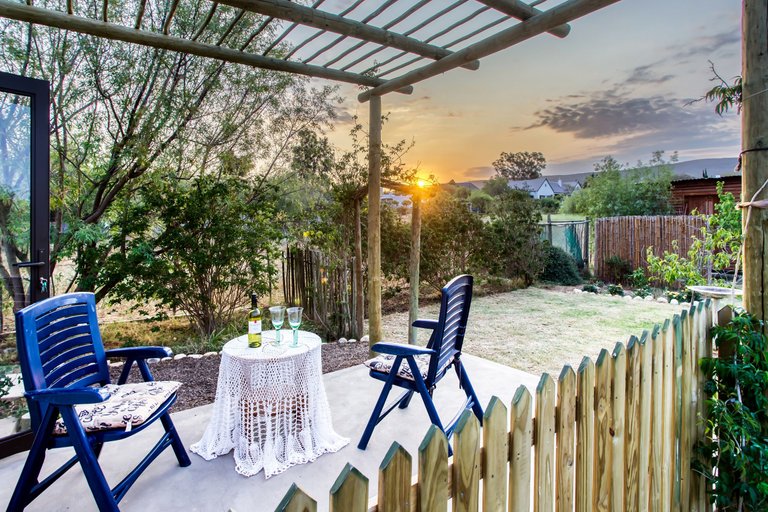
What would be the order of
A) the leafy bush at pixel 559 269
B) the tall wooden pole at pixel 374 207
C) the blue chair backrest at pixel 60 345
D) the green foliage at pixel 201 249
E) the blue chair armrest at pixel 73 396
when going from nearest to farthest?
1. the blue chair armrest at pixel 73 396
2. the blue chair backrest at pixel 60 345
3. the tall wooden pole at pixel 374 207
4. the green foliage at pixel 201 249
5. the leafy bush at pixel 559 269

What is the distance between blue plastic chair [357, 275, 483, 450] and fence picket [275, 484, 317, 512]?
1401 millimetres

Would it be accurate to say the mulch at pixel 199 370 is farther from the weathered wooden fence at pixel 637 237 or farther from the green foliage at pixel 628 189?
the green foliage at pixel 628 189

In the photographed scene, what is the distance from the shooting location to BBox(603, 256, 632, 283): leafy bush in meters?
8.35

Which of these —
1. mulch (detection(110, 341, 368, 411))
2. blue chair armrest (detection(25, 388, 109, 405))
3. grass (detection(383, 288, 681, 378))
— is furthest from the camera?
grass (detection(383, 288, 681, 378))

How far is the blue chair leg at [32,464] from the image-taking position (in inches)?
65.0

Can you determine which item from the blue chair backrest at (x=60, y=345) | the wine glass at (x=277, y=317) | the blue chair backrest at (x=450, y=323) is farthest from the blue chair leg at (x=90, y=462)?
the blue chair backrest at (x=450, y=323)

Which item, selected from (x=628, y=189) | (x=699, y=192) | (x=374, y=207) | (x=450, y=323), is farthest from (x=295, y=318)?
(x=628, y=189)

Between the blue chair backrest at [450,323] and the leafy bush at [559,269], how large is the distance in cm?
672

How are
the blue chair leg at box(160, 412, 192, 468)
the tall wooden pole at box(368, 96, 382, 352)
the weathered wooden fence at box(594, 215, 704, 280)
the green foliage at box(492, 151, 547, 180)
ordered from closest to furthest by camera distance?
1. the blue chair leg at box(160, 412, 192, 468)
2. the tall wooden pole at box(368, 96, 382, 352)
3. the weathered wooden fence at box(594, 215, 704, 280)
4. the green foliage at box(492, 151, 547, 180)

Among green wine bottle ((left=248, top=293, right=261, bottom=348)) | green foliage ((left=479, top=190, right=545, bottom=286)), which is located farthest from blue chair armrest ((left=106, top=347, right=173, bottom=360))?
green foliage ((left=479, top=190, right=545, bottom=286))

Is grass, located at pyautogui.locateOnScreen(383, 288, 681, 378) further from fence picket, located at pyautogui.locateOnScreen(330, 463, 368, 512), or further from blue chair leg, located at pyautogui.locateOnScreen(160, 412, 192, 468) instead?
fence picket, located at pyautogui.locateOnScreen(330, 463, 368, 512)

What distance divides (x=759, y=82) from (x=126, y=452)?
11.4ft

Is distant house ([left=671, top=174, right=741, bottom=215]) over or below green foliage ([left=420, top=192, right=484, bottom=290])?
over

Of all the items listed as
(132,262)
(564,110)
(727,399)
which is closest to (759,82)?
(727,399)
